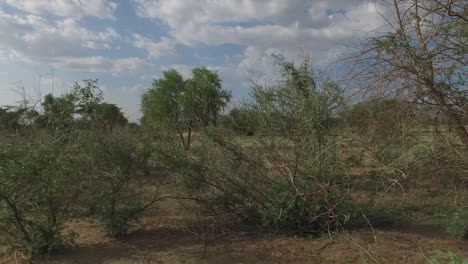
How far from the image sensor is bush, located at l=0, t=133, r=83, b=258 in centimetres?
459

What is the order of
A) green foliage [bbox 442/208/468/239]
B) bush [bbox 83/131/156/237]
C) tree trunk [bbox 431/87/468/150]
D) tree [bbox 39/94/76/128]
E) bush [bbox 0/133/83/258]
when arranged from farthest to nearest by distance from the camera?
tree [bbox 39/94/76/128] → bush [bbox 83/131/156/237] → green foliage [bbox 442/208/468/239] → tree trunk [bbox 431/87/468/150] → bush [bbox 0/133/83/258]

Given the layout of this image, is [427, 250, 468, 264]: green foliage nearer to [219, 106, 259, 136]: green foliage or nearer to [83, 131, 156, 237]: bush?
[219, 106, 259, 136]: green foliage

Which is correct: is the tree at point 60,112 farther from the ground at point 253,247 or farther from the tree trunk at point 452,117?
the tree trunk at point 452,117

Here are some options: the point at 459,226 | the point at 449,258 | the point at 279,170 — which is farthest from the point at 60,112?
the point at 459,226

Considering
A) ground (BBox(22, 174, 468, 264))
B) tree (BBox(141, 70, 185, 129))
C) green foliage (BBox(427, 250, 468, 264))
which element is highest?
tree (BBox(141, 70, 185, 129))

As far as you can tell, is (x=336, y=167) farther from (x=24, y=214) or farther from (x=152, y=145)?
(x=24, y=214)

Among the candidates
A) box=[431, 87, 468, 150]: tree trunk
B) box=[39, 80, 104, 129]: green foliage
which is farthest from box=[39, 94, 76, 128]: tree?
box=[431, 87, 468, 150]: tree trunk

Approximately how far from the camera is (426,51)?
4.82 meters

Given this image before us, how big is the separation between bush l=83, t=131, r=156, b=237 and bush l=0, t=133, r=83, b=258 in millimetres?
264

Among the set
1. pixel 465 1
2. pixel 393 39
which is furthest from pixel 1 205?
pixel 465 1

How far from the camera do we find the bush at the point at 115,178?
541 cm

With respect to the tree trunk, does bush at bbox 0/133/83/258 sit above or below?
below

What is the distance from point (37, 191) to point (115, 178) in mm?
987

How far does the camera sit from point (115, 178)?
5406 mm
